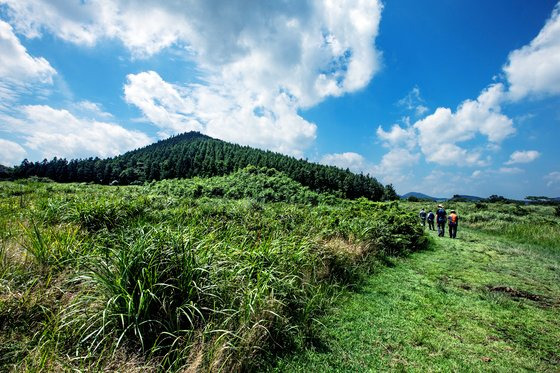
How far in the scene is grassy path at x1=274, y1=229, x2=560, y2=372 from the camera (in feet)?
11.6

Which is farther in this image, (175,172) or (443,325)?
(175,172)

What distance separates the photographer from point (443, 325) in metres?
4.55

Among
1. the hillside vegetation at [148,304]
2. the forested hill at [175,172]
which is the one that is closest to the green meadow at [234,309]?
the hillside vegetation at [148,304]

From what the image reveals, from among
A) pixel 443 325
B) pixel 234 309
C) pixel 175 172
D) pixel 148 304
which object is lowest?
pixel 443 325

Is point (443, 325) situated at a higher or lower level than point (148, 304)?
lower

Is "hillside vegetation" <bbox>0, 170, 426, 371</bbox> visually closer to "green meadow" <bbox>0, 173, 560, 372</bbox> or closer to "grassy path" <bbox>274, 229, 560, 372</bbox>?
"green meadow" <bbox>0, 173, 560, 372</bbox>

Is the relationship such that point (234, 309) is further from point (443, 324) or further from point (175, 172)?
point (175, 172)

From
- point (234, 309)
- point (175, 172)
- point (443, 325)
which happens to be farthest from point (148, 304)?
point (175, 172)

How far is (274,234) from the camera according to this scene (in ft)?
23.9

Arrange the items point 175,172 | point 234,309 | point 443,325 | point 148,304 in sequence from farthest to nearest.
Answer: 1. point 175,172
2. point 443,325
3. point 234,309
4. point 148,304

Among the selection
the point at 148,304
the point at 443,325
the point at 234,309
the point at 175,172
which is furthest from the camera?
the point at 175,172

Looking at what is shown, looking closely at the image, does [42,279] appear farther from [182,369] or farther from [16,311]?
[182,369]

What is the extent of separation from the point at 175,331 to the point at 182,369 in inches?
15.2

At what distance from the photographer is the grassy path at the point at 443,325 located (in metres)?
3.52
